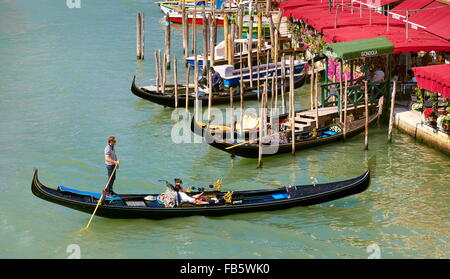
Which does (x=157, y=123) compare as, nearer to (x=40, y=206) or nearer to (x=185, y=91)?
(x=185, y=91)

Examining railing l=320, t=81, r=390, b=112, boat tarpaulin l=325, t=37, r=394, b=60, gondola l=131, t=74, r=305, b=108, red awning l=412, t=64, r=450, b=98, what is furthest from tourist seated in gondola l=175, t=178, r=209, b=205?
gondola l=131, t=74, r=305, b=108

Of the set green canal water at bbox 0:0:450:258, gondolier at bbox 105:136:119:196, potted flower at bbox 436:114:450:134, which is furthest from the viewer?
potted flower at bbox 436:114:450:134

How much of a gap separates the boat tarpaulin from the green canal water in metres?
2.03

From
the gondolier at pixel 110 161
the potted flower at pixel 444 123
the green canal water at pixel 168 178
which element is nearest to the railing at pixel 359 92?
the green canal water at pixel 168 178

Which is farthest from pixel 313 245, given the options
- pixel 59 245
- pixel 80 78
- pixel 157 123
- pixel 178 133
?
pixel 80 78

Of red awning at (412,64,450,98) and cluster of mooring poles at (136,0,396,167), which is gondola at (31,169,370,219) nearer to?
cluster of mooring poles at (136,0,396,167)

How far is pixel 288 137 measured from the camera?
66.3 feet

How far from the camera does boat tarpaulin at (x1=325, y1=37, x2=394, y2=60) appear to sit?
21062 mm

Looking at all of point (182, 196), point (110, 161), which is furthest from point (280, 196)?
point (110, 161)

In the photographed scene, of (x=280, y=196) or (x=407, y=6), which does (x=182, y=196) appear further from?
(x=407, y=6)

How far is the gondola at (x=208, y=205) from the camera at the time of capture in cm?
1526

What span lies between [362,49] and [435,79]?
8.81ft

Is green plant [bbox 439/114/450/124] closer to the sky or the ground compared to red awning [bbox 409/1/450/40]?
closer to the ground

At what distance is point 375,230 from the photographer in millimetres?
15547
